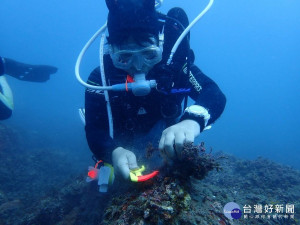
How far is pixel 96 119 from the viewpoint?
300 centimetres

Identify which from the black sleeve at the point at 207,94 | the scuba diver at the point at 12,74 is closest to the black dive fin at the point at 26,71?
the scuba diver at the point at 12,74

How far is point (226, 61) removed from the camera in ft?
537

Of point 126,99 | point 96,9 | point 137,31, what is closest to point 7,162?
point 126,99

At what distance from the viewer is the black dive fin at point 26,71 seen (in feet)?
32.1

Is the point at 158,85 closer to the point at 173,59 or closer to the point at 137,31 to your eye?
the point at 173,59

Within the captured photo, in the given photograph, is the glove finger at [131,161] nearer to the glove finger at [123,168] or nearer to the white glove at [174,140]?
the glove finger at [123,168]

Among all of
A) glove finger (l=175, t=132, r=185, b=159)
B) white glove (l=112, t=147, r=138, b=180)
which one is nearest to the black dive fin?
white glove (l=112, t=147, r=138, b=180)

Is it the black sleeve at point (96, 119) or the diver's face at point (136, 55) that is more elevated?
the diver's face at point (136, 55)

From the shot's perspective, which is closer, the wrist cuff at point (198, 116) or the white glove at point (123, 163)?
the white glove at point (123, 163)

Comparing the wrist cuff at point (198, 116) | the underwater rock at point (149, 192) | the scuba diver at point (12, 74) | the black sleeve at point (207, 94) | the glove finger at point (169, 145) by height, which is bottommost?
the underwater rock at point (149, 192)

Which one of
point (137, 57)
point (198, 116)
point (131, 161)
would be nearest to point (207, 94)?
point (198, 116)

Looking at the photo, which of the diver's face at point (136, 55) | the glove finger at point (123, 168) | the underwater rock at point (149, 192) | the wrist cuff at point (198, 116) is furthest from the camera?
the diver's face at point (136, 55)

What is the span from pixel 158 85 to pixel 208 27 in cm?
16607

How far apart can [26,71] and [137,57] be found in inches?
390
